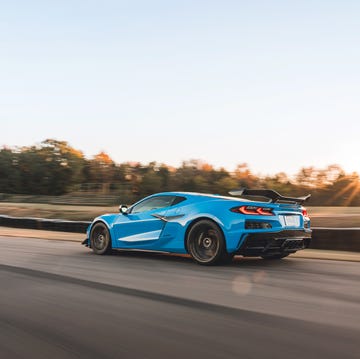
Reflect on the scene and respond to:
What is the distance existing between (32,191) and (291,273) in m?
84.4

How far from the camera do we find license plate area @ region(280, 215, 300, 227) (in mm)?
7695

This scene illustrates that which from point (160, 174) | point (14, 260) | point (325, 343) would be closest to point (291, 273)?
point (325, 343)

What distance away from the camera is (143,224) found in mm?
8570

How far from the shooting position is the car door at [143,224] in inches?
328

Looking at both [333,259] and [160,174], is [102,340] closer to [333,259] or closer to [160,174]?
[333,259]

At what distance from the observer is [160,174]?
8000 centimetres

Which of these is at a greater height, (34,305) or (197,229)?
(197,229)

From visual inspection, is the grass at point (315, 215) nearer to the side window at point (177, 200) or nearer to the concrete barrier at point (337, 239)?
the concrete barrier at point (337, 239)

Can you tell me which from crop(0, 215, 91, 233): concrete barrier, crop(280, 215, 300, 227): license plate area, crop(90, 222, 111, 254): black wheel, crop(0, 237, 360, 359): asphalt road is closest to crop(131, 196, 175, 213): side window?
crop(90, 222, 111, 254): black wheel

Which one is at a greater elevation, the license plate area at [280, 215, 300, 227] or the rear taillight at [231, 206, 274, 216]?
the rear taillight at [231, 206, 274, 216]

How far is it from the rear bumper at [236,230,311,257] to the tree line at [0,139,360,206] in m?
51.4

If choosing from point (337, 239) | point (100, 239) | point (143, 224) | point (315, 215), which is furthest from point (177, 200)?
point (315, 215)

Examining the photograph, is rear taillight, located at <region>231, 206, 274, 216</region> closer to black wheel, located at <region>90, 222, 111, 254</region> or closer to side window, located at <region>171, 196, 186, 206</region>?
side window, located at <region>171, 196, 186, 206</region>

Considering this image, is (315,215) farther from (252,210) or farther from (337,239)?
(252,210)
